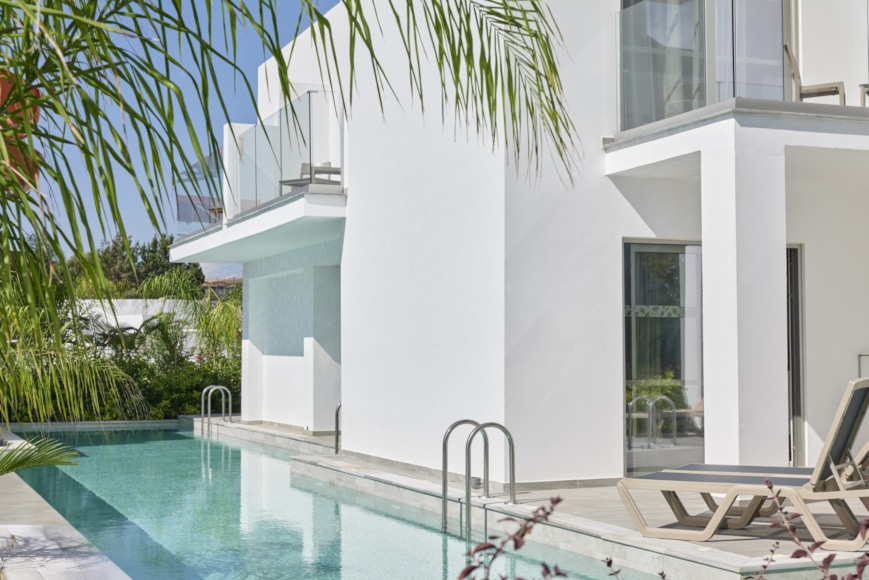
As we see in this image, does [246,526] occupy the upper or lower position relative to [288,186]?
lower

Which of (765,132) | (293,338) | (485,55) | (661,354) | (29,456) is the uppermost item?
(765,132)

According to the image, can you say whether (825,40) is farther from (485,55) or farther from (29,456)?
(485,55)

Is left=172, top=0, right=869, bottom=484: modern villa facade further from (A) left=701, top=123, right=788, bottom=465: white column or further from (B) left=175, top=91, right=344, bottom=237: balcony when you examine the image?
(B) left=175, top=91, right=344, bottom=237: balcony

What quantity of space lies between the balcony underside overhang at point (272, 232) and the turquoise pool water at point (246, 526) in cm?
312

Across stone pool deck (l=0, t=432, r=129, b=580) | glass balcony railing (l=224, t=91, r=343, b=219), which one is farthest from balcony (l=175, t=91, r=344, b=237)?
stone pool deck (l=0, t=432, r=129, b=580)

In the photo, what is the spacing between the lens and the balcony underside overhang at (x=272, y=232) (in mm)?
14654

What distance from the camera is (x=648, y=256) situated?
11242 mm

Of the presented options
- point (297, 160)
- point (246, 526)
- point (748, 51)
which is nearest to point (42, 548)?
point (246, 526)

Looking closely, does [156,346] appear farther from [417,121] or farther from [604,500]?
[604,500]

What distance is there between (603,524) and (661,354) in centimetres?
331

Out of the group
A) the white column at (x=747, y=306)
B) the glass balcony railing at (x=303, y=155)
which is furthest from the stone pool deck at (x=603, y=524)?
the glass balcony railing at (x=303, y=155)

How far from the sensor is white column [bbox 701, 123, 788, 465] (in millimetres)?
9141

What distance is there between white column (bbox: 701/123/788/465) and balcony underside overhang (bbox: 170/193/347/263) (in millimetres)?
5715

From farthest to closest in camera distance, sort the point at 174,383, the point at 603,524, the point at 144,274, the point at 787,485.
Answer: the point at 144,274 < the point at 174,383 < the point at 603,524 < the point at 787,485
